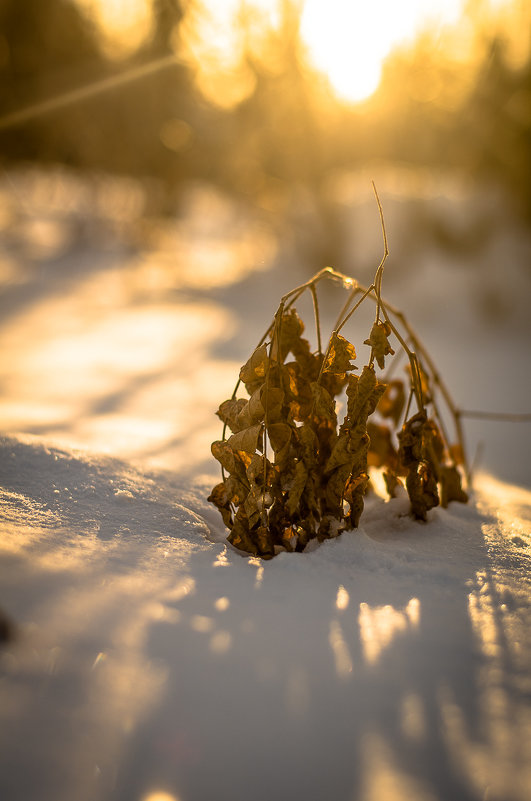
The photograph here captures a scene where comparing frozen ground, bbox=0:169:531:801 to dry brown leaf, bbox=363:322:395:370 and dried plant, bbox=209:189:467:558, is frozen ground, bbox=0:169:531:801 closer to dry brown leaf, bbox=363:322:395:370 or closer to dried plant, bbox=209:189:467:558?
dried plant, bbox=209:189:467:558

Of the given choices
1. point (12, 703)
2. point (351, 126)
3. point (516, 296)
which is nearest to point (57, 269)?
point (516, 296)

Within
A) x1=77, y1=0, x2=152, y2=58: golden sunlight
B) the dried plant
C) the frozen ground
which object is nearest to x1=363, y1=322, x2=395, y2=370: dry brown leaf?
the dried plant

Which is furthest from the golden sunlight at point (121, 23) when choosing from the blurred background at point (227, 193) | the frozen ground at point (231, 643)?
the frozen ground at point (231, 643)

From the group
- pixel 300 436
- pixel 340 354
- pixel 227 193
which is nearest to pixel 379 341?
pixel 340 354

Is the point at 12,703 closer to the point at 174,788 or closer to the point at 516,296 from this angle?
the point at 174,788

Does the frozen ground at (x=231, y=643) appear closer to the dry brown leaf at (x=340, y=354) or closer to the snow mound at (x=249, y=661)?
the snow mound at (x=249, y=661)

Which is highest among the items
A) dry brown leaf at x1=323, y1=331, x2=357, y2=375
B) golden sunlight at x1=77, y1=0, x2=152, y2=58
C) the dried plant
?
golden sunlight at x1=77, y1=0, x2=152, y2=58

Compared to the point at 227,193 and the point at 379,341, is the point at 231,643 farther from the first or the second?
the point at 227,193
